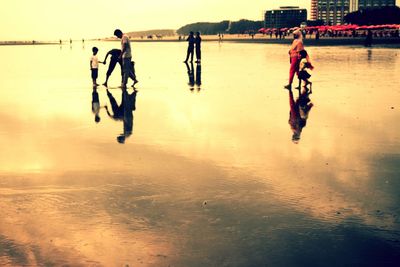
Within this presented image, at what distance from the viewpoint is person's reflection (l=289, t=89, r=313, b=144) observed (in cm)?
1030

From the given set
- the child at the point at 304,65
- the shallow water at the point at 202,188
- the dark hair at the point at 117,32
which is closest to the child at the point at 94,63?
the dark hair at the point at 117,32

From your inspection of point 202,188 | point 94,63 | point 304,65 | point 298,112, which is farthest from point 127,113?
point 94,63

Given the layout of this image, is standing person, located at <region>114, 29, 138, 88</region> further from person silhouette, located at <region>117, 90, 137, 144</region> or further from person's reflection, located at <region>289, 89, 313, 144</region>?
person's reflection, located at <region>289, 89, 313, 144</region>

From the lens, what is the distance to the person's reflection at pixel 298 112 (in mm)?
10305

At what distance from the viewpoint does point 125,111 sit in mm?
13102

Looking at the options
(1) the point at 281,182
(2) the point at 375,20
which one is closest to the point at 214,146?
(1) the point at 281,182

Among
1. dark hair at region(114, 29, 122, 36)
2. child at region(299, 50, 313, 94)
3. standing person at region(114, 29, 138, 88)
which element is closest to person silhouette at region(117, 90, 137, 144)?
standing person at region(114, 29, 138, 88)

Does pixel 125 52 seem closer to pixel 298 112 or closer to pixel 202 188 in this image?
pixel 298 112

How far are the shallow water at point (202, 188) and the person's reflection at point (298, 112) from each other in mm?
154

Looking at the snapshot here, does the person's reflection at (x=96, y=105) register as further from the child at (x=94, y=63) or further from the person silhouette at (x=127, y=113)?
the child at (x=94, y=63)

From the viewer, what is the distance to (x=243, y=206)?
18.8 feet

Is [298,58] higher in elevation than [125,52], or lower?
lower

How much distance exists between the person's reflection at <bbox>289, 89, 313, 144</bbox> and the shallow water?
15 centimetres

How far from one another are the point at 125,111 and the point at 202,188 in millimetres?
6990
